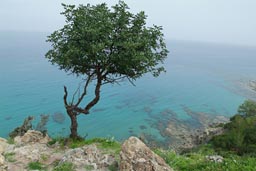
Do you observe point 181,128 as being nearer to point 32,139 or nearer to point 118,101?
point 118,101

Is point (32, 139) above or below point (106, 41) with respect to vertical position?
below

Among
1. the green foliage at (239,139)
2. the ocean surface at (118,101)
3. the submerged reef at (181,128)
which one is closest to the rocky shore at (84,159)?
the ocean surface at (118,101)

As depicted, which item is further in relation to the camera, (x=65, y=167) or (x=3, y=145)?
(x=3, y=145)

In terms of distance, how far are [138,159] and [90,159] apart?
2608mm

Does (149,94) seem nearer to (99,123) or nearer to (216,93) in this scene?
(216,93)

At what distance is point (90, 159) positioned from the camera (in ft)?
37.8

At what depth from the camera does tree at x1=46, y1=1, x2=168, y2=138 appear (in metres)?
13.4

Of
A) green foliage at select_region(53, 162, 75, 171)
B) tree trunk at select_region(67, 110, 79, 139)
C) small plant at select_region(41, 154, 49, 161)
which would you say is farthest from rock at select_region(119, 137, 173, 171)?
tree trunk at select_region(67, 110, 79, 139)

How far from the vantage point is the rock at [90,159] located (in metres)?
11.1

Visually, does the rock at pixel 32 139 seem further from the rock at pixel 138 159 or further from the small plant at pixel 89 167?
the rock at pixel 138 159

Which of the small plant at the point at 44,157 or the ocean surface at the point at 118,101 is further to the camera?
the ocean surface at the point at 118,101

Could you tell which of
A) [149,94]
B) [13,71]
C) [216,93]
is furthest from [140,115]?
[13,71]

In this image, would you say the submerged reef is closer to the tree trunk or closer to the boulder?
the tree trunk

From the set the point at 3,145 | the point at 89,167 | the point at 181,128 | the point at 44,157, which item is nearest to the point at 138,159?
the point at 89,167
